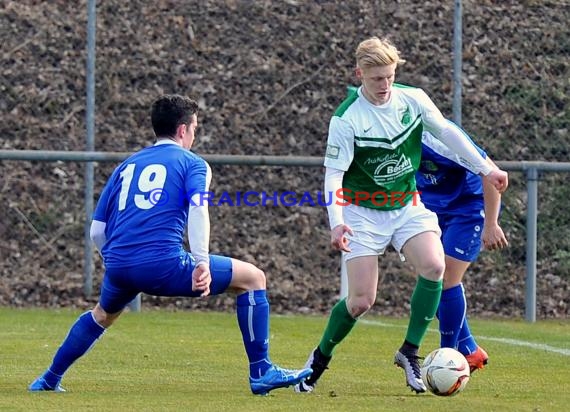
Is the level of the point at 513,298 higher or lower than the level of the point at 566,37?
lower

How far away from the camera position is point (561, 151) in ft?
44.6

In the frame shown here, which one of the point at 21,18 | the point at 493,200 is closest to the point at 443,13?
the point at 21,18

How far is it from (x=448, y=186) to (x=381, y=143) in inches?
42.0

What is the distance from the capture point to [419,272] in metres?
6.79

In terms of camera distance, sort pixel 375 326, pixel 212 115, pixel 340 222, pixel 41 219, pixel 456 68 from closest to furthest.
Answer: pixel 340 222, pixel 375 326, pixel 456 68, pixel 41 219, pixel 212 115

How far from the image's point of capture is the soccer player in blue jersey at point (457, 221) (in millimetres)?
7367

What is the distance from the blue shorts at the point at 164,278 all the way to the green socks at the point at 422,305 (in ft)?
3.48

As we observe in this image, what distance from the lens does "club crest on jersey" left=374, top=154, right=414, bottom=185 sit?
22.6 feet

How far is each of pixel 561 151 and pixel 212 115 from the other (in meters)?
3.64

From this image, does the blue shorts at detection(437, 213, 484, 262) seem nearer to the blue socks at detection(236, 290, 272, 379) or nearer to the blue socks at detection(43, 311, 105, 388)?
the blue socks at detection(236, 290, 272, 379)

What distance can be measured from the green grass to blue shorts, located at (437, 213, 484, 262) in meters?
0.71

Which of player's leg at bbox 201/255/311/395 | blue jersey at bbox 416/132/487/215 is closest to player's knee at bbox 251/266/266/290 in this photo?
player's leg at bbox 201/255/311/395

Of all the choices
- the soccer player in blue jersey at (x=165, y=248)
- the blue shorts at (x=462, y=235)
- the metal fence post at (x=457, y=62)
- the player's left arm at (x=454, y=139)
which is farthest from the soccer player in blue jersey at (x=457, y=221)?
the metal fence post at (x=457, y=62)

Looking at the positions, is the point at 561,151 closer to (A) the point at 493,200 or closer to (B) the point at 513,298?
(B) the point at 513,298
